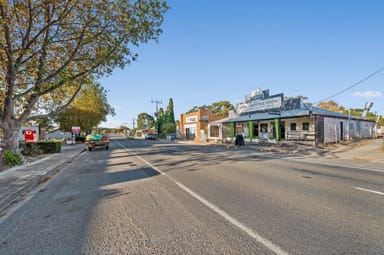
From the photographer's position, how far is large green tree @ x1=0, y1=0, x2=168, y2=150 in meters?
11.1

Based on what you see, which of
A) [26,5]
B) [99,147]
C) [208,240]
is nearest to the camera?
[208,240]

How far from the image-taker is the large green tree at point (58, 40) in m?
11.1

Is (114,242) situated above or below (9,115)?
below

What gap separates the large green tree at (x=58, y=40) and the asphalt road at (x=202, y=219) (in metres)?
8.86

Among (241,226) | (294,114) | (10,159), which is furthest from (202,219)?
(294,114)

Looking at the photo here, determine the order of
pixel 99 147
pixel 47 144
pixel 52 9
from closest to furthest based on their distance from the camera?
pixel 52 9 → pixel 47 144 → pixel 99 147

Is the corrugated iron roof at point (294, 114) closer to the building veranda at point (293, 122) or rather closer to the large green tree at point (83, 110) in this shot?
the building veranda at point (293, 122)

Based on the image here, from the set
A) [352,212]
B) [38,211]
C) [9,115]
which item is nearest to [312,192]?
[352,212]

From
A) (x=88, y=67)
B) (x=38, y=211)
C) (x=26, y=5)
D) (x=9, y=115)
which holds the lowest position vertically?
(x=38, y=211)

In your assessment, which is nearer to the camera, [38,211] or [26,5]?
[38,211]

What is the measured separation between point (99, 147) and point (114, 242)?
21.7m

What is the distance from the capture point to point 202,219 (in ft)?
12.5

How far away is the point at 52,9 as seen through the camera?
1128 centimetres

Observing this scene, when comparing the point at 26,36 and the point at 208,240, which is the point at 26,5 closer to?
the point at 26,36
